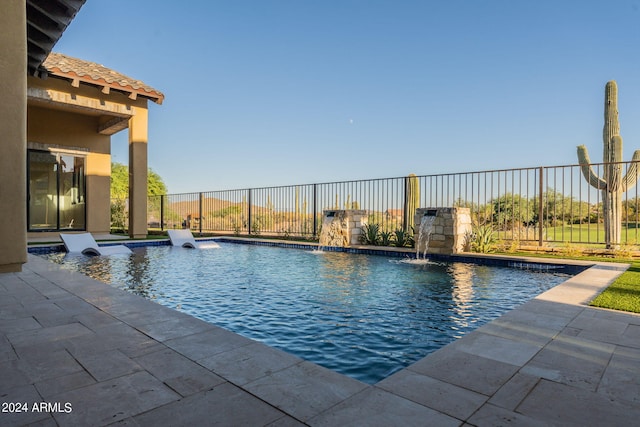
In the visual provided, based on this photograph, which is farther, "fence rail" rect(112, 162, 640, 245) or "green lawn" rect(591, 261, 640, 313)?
"fence rail" rect(112, 162, 640, 245)

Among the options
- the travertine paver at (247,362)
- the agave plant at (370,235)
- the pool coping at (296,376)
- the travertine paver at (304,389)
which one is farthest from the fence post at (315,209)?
the travertine paver at (304,389)

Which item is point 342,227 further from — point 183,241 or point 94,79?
point 94,79

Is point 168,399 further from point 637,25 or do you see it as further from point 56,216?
point 637,25

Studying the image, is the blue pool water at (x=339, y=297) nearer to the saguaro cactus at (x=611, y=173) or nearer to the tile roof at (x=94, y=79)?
the tile roof at (x=94, y=79)

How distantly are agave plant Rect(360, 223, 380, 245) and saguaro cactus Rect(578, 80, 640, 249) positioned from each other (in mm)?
5550

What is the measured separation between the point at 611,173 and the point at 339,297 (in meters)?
9.20

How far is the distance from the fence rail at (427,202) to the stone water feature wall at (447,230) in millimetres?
641

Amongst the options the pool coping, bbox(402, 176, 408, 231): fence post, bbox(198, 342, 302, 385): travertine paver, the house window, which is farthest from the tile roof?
bbox(198, 342, 302, 385): travertine paver

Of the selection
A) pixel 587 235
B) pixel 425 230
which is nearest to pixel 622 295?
pixel 425 230

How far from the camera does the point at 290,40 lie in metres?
15.1

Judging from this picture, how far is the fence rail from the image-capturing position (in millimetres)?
8273

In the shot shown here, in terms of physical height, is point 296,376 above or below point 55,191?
below

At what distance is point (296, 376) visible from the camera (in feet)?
6.24

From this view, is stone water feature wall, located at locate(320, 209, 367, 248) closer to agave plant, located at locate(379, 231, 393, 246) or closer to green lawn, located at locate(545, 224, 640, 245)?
agave plant, located at locate(379, 231, 393, 246)
